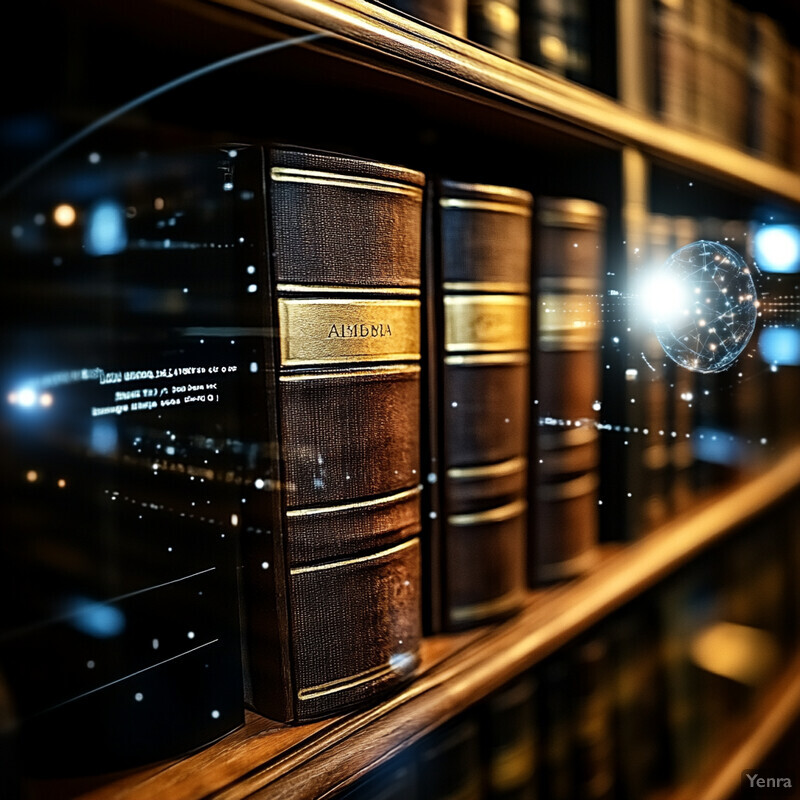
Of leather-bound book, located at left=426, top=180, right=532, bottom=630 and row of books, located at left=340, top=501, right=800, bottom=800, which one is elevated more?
leather-bound book, located at left=426, top=180, right=532, bottom=630

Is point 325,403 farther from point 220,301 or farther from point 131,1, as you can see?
point 131,1

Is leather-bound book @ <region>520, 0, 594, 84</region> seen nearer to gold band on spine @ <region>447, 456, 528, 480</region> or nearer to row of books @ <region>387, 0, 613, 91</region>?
row of books @ <region>387, 0, 613, 91</region>

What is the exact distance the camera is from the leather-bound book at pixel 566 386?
2.04 ft

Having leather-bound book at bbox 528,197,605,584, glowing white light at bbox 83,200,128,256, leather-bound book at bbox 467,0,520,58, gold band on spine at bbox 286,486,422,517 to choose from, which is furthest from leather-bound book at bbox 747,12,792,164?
glowing white light at bbox 83,200,128,256

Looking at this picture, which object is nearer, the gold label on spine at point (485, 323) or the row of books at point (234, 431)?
the row of books at point (234, 431)

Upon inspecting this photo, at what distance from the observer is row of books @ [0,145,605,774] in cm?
36

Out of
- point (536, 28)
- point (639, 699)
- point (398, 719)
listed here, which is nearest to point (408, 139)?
point (536, 28)

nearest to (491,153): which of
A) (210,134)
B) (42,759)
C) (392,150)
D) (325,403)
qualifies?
(392,150)

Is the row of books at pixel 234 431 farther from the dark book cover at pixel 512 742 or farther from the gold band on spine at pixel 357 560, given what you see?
the dark book cover at pixel 512 742

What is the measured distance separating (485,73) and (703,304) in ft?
1.25

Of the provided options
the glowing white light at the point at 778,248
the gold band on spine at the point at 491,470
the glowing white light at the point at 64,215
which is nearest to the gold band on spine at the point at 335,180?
the glowing white light at the point at 64,215

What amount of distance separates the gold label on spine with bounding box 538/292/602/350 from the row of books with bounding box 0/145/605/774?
3.0 inches

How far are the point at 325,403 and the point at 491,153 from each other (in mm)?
381

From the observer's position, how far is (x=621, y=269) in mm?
722
